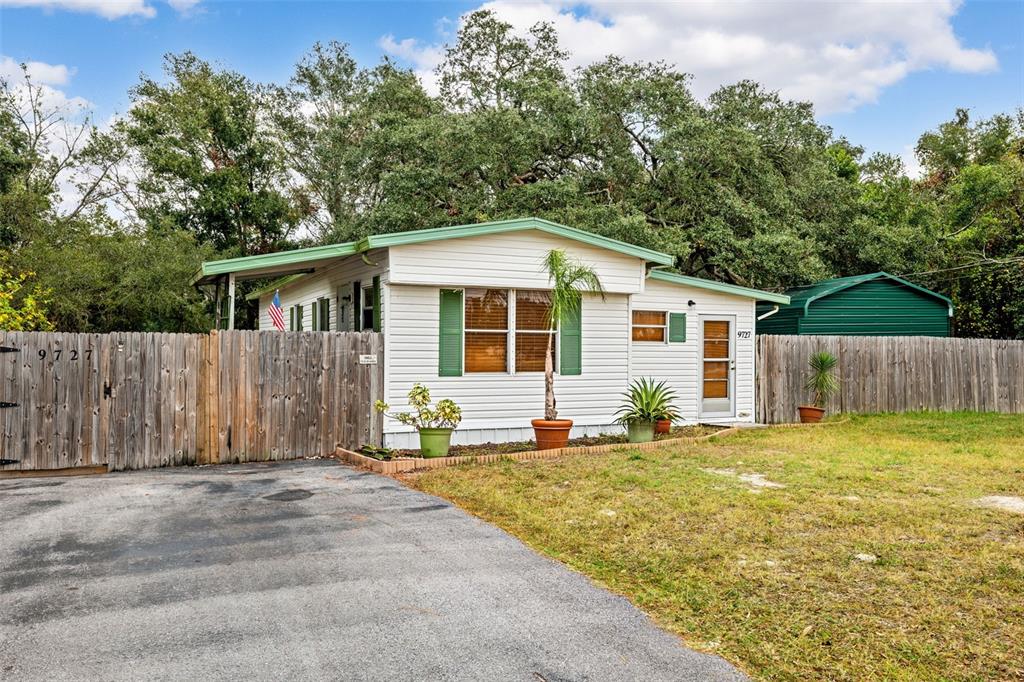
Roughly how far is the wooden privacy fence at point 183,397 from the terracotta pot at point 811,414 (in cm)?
829

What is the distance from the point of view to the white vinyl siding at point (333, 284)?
10.5 metres

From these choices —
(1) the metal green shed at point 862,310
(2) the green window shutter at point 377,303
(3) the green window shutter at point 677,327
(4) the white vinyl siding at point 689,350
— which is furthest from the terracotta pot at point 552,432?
(1) the metal green shed at point 862,310

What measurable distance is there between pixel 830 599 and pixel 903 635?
20.5 inches

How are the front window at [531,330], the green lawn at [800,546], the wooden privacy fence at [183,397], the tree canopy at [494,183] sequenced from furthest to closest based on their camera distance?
the tree canopy at [494,183], the front window at [531,330], the wooden privacy fence at [183,397], the green lawn at [800,546]

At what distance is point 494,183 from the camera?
19672 millimetres

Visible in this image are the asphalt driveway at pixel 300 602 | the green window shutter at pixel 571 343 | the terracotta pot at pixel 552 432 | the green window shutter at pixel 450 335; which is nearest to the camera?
the asphalt driveway at pixel 300 602

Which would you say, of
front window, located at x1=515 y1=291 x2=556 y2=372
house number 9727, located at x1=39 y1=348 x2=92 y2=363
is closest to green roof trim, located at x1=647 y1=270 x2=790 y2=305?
front window, located at x1=515 y1=291 x2=556 y2=372

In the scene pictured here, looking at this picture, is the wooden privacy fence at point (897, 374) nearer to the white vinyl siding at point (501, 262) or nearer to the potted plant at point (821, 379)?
the potted plant at point (821, 379)

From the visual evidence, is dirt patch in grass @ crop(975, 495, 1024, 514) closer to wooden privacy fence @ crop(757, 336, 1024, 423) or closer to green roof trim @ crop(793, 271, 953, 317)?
wooden privacy fence @ crop(757, 336, 1024, 423)

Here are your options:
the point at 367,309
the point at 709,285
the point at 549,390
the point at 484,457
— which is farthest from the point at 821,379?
the point at 367,309

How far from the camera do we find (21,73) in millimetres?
23578

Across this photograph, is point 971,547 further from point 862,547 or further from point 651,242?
point 651,242

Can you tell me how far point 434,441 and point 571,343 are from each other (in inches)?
124

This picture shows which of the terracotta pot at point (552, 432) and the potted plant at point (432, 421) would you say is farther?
the terracotta pot at point (552, 432)
